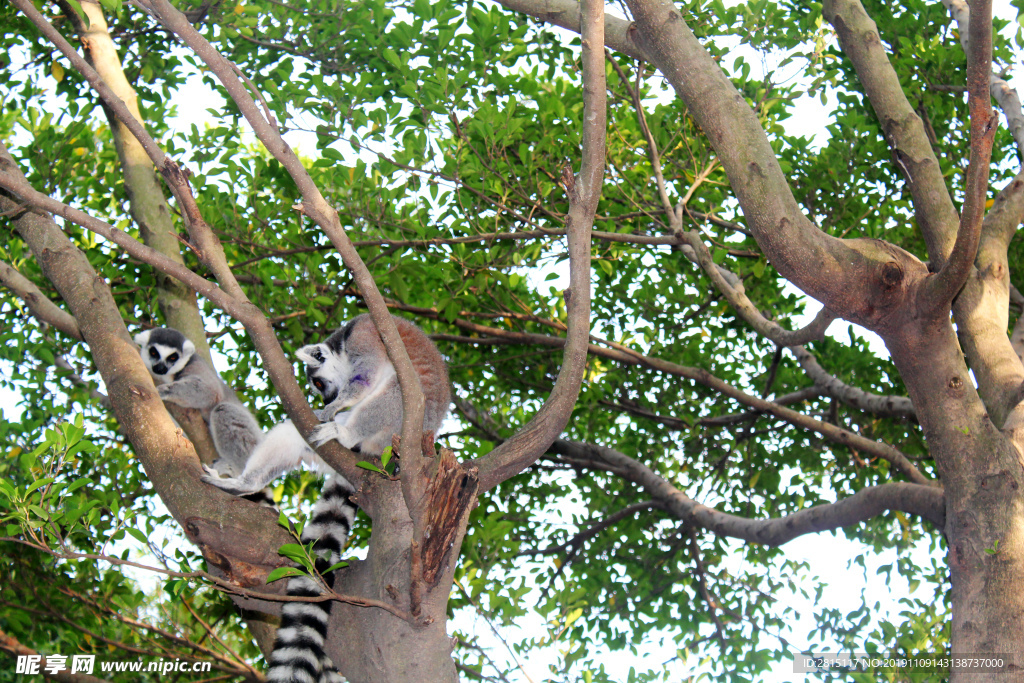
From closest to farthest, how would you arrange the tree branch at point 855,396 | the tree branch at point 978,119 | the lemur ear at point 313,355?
the tree branch at point 978,119
the lemur ear at point 313,355
the tree branch at point 855,396

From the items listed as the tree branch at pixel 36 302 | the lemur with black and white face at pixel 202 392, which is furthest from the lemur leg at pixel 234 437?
the tree branch at pixel 36 302

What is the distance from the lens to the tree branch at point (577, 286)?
295cm

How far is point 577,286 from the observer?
3006mm

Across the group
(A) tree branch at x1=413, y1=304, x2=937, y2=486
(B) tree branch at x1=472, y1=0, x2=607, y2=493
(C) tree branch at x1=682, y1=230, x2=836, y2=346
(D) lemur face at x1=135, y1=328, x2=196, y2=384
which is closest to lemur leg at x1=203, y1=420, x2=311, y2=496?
(D) lemur face at x1=135, y1=328, x2=196, y2=384

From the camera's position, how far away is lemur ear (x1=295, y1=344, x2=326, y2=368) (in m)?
4.71

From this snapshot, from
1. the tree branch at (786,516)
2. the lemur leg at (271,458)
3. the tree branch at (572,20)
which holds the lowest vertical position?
the lemur leg at (271,458)

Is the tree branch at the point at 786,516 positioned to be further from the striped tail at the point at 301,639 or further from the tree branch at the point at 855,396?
the striped tail at the point at 301,639

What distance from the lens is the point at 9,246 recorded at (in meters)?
5.28

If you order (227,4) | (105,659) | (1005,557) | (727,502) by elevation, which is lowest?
(105,659)

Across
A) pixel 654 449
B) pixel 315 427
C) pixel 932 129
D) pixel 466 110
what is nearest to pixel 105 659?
pixel 315 427

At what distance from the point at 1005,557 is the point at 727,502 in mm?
3948

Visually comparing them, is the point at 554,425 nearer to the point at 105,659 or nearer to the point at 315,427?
the point at 315,427

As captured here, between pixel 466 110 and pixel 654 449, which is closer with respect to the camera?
pixel 466 110

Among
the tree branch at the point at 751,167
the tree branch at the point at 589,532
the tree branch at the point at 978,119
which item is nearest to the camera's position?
the tree branch at the point at 978,119
